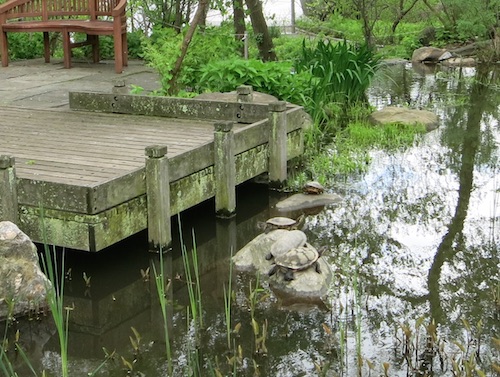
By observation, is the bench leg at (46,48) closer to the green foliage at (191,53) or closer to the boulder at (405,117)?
the green foliage at (191,53)

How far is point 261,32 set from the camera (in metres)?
14.5

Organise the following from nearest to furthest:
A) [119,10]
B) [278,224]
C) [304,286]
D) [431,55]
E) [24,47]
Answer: [304,286]
[278,224]
[119,10]
[24,47]
[431,55]

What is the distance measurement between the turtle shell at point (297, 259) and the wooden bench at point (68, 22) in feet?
24.1

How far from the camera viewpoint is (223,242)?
8.07 m

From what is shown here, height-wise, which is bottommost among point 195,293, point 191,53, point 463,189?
point 195,293

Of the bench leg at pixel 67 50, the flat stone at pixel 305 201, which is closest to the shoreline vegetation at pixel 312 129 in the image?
the flat stone at pixel 305 201

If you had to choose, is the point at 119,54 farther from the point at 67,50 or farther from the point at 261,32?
the point at 261,32

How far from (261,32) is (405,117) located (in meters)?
3.04

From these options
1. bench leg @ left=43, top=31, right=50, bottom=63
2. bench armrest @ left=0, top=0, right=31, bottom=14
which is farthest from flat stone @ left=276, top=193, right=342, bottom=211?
bench leg @ left=43, top=31, right=50, bottom=63

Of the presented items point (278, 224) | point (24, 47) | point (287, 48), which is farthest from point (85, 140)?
point (287, 48)

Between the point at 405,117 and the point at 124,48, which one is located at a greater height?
the point at 124,48

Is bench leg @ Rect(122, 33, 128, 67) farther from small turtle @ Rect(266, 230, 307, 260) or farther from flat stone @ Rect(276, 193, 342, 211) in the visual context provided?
small turtle @ Rect(266, 230, 307, 260)

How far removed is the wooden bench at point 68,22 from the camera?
44.0ft

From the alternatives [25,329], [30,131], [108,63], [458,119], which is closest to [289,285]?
[25,329]
